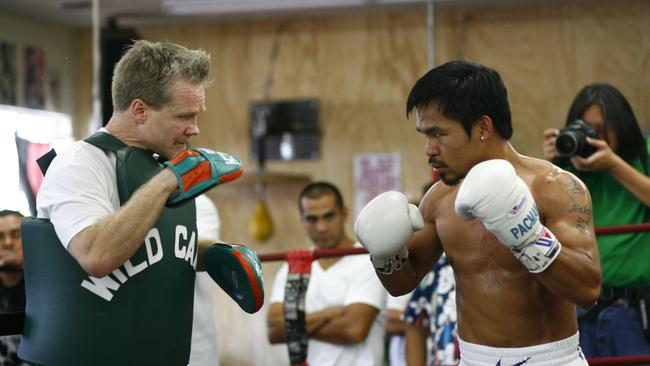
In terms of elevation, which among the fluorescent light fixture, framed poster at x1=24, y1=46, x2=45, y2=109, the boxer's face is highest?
the fluorescent light fixture

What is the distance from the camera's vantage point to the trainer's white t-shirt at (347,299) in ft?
10.5

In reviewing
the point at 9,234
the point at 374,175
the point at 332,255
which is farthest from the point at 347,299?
the point at 374,175

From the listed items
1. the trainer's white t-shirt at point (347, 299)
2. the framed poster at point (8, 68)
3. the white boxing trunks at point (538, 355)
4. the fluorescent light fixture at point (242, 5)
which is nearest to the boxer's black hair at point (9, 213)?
the trainer's white t-shirt at point (347, 299)

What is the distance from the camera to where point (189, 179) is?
1.83m

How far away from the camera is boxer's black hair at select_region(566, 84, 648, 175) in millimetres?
2912

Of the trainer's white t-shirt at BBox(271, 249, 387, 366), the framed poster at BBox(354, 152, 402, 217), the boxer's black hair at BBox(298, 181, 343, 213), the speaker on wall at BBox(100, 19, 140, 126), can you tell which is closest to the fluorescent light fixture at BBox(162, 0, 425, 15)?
the speaker on wall at BBox(100, 19, 140, 126)

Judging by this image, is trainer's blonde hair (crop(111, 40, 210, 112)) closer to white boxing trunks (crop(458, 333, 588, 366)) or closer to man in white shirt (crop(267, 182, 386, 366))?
white boxing trunks (crop(458, 333, 588, 366))

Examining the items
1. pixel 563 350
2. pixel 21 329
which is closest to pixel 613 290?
pixel 563 350

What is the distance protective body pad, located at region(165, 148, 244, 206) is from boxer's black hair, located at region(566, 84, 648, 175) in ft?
5.14

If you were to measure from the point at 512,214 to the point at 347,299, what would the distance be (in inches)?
62.5

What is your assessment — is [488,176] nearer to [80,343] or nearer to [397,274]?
[397,274]

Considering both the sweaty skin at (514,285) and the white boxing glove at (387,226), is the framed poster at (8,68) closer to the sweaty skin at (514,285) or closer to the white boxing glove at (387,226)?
the white boxing glove at (387,226)

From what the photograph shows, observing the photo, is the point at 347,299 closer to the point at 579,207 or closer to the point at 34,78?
the point at 579,207

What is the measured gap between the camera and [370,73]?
17.9 ft
